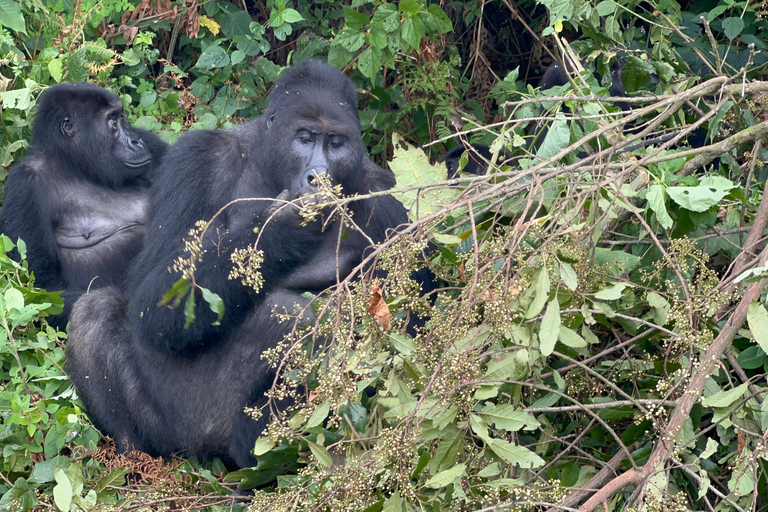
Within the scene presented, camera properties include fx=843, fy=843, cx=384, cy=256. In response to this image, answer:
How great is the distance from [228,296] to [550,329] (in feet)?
4.83

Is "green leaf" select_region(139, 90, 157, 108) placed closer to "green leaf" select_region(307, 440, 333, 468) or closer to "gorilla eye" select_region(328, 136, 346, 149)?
"gorilla eye" select_region(328, 136, 346, 149)

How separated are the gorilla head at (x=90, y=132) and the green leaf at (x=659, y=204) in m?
2.99

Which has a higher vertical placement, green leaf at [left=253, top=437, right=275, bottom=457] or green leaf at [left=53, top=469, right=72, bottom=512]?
green leaf at [left=253, top=437, right=275, bottom=457]

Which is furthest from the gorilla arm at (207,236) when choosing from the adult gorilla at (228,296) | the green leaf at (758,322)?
the green leaf at (758,322)

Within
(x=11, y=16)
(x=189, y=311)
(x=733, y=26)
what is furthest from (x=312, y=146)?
(x=733, y=26)

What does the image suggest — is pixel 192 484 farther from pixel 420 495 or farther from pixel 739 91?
pixel 739 91

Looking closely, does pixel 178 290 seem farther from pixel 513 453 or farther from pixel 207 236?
pixel 513 453

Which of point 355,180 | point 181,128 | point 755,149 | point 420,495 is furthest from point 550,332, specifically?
point 181,128

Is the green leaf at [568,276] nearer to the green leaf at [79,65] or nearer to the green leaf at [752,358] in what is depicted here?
the green leaf at [752,358]

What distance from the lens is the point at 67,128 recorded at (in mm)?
4230

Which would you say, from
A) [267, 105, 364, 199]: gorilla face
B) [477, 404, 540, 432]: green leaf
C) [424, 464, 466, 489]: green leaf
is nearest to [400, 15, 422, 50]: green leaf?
[267, 105, 364, 199]: gorilla face

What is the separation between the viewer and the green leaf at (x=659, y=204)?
2.01 m

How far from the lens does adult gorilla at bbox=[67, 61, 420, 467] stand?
3084mm

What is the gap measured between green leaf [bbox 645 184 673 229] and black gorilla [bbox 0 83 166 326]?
9.47ft
